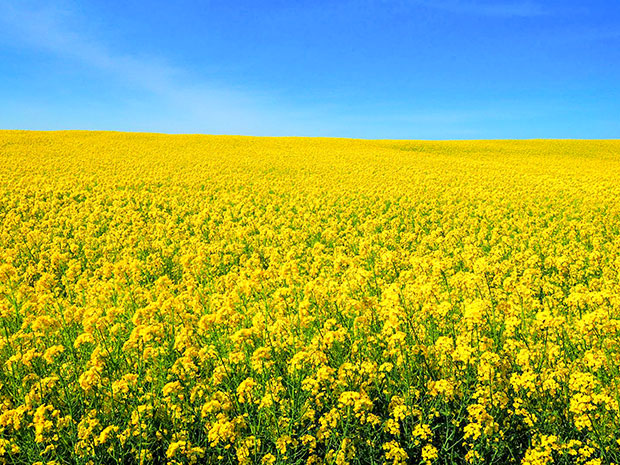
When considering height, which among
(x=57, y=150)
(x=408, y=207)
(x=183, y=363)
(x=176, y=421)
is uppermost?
(x=57, y=150)

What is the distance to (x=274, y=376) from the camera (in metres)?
4.06

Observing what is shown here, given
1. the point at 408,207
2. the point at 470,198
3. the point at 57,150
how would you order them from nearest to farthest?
the point at 408,207, the point at 470,198, the point at 57,150

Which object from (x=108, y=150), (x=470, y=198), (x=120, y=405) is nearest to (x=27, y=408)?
(x=120, y=405)

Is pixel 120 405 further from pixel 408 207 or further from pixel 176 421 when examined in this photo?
pixel 408 207

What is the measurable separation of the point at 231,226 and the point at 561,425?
409 inches

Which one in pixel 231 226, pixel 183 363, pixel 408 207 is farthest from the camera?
pixel 408 207

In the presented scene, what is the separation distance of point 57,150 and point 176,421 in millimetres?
39633

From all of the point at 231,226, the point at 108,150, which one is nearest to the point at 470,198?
the point at 231,226

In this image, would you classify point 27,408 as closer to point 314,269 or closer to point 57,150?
point 314,269

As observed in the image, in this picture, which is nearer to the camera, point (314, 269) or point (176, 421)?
point (176, 421)

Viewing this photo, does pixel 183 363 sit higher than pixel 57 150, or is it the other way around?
pixel 57 150

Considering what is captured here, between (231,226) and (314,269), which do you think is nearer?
(314,269)

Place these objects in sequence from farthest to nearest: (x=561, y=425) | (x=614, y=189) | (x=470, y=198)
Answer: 1. (x=614, y=189)
2. (x=470, y=198)
3. (x=561, y=425)

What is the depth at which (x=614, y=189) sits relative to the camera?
1972cm
